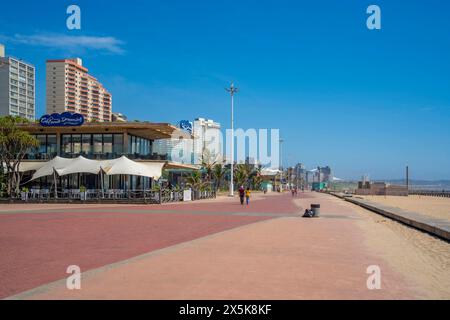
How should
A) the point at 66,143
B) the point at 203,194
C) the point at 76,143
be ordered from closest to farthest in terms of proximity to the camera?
the point at 76,143
the point at 66,143
the point at 203,194

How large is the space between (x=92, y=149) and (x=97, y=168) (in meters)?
7.82

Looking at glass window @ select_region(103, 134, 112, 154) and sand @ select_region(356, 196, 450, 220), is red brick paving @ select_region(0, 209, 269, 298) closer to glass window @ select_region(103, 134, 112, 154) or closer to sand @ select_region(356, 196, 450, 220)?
sand @ select_region(356, 196, 450, 220)

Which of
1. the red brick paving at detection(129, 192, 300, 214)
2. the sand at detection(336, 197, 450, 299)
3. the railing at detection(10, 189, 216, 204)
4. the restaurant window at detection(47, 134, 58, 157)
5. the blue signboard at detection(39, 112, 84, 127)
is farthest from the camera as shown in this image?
the restaurant window at detection(47, 134, 58, 157)

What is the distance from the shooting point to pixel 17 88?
535 feet

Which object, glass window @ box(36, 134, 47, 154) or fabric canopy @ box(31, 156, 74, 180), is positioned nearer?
fabric canopy @ box(31, 156, 74, 180)

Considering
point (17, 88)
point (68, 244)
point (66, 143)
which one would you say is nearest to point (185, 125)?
point (66, 143)

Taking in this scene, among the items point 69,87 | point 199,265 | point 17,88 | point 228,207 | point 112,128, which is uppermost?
point 69,87

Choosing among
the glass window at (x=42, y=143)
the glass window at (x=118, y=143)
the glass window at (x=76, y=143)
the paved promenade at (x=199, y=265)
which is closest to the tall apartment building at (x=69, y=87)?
the glass window at (x=42, y=143)

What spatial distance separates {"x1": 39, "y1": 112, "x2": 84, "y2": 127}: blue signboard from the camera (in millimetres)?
41812

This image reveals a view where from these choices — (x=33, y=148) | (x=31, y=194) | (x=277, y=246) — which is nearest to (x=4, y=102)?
(x=33, y=148)

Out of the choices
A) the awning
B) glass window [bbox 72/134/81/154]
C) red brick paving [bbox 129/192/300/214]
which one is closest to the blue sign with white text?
glass window [bbox 72/134/81/154]

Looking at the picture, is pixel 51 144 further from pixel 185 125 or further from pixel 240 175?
pixel 240 175

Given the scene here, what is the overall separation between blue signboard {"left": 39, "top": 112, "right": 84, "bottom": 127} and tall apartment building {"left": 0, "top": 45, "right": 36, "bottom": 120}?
118 meters
